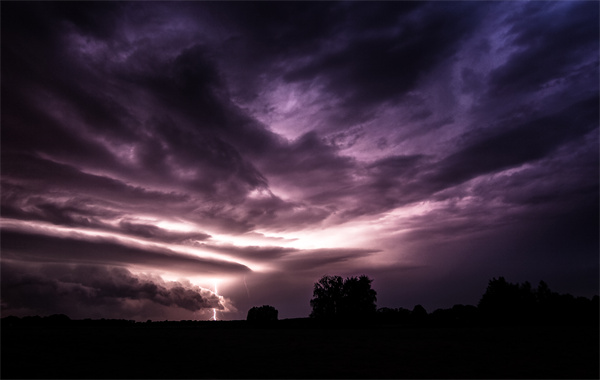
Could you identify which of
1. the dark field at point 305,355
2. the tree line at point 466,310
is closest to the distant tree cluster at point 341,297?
the tree line at point 466,310

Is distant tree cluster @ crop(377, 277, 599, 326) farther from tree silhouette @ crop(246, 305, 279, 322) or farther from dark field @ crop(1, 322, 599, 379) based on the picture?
tree silhouette @ crop(246, 305, 279, 322)

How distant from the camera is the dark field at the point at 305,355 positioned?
82.3 ft

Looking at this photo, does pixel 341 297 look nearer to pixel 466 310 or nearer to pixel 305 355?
pixel 466 310

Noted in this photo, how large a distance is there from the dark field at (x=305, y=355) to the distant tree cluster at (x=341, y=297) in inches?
2474

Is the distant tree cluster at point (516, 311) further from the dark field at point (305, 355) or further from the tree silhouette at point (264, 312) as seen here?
the tree silhouette at point (264, 312)

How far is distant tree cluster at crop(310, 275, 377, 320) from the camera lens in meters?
102

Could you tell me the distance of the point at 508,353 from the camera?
30.6 m

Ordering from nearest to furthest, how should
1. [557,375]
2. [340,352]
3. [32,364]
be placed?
1. [557,375]
2. [32,364]
3. [340,352]

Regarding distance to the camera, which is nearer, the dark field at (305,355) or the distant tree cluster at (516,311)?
the dark field at (305,355)

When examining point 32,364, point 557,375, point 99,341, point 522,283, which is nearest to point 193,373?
point 32,364

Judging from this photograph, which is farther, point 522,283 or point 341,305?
point 341,305

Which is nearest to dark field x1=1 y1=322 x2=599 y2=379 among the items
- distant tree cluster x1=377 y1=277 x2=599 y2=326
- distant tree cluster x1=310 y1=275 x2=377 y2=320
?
distant tree cluster x1=377 y1=277 x2=599 y2=326

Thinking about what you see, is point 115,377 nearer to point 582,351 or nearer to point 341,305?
point 582,351

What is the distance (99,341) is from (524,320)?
5036cm
